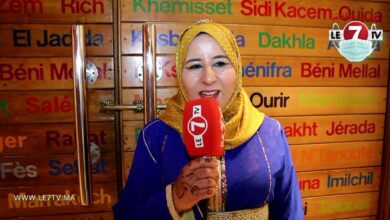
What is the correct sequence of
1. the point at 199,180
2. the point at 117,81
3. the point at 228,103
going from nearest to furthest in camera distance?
the point at 199,180
the point at 228,103
the point at 117,81

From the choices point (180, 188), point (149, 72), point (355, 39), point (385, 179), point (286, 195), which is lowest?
point (385, 179)

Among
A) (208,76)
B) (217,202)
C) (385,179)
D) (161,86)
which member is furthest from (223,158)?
(385,179)

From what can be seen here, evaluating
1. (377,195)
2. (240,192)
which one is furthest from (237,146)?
(377,195)

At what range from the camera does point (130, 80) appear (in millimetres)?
1798

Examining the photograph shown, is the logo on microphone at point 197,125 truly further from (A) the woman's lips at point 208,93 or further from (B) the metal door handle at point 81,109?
(B) the metal door handle at point 81,109

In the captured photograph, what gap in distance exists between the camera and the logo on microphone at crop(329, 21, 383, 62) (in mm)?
2020

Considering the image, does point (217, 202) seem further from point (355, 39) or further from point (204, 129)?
point (355, 39)

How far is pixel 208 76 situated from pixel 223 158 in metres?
0.30

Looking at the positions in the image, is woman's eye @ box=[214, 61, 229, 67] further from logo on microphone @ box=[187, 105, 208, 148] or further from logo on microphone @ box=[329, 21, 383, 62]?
Result: logo on microphone @ box=[329, 21, 383, 62]

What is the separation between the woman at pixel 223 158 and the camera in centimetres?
95

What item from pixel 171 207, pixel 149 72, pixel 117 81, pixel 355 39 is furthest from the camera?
pixel 355 39

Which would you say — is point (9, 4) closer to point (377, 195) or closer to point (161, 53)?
point (161, 53)

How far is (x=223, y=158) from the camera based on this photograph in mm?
983

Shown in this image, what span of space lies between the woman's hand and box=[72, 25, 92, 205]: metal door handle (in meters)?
0.51
